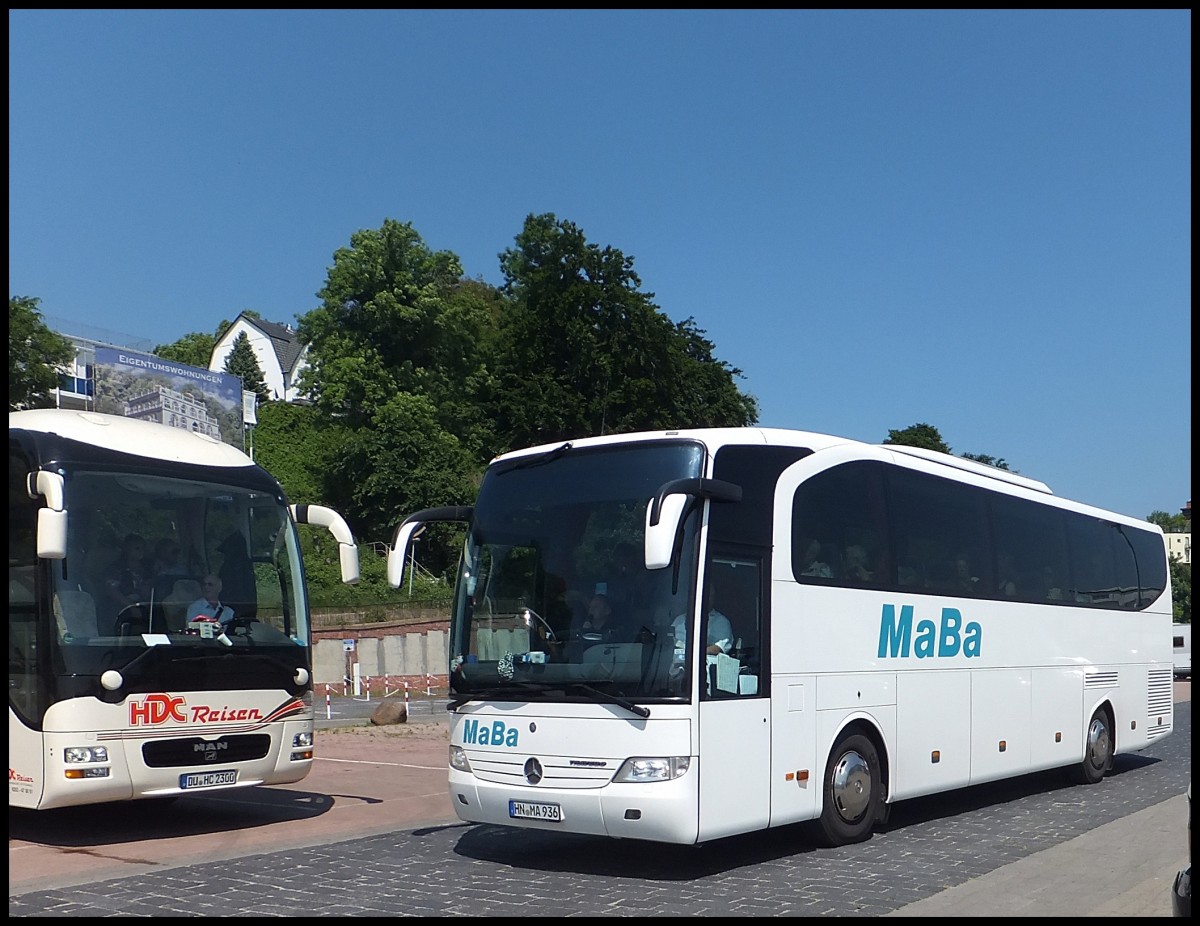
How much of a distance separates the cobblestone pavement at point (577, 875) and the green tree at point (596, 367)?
4348 cm

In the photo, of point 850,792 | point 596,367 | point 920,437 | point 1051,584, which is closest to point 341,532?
point 850,792

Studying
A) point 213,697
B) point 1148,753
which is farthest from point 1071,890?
point 1148,753

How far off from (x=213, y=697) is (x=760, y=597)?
16.7 ft

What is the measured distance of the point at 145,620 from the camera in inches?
446

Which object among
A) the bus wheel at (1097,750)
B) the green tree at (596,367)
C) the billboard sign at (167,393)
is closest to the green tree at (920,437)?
the green tree at (596,367)

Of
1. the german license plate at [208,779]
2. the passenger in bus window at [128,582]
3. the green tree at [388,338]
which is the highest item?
the green tree at [388,338]

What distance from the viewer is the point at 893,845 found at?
10.8 m

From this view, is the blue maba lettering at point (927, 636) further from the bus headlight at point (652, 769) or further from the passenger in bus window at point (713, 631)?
the bus headlight at point (652, 769)

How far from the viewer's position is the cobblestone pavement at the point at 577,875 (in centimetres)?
828

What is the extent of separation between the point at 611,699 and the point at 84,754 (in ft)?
15.2

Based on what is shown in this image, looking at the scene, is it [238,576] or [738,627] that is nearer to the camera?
[738,627]

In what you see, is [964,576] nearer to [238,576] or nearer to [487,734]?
[487,734]

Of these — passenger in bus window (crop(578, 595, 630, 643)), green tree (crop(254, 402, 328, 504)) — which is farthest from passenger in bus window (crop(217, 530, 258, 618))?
green tree (crop(254, 402, 328, 504))

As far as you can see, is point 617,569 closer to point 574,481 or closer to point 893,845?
point 574,481
